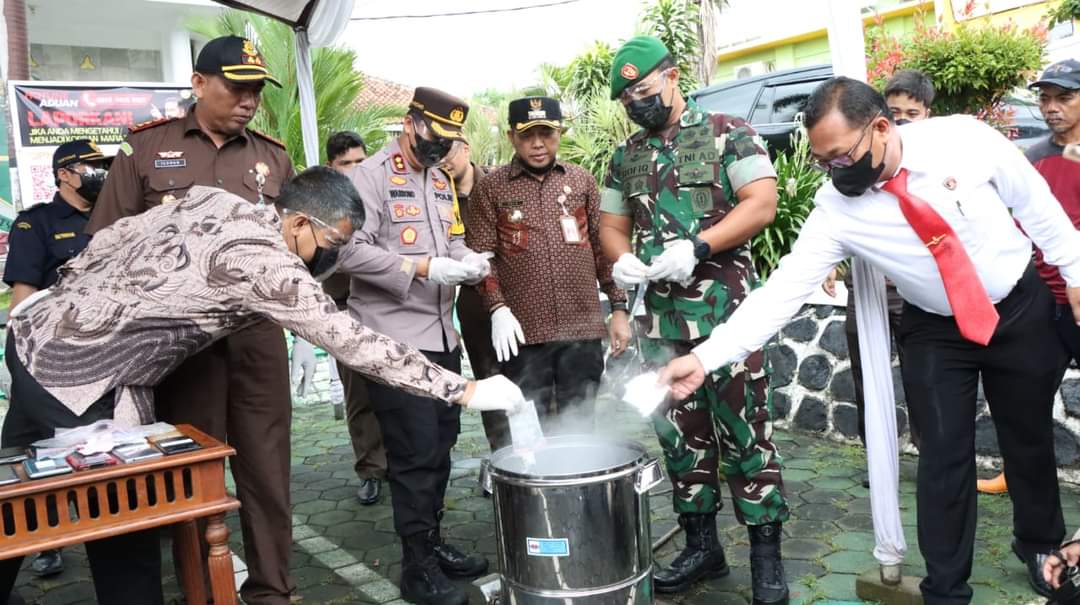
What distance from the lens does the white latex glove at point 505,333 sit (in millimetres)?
3984

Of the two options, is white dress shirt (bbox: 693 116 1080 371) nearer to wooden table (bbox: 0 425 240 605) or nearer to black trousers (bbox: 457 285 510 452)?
wooden table (bbox: 0 425 240 605)

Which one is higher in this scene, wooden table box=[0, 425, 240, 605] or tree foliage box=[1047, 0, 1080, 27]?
tree foliage box=[1047, 0, 1080, 27]

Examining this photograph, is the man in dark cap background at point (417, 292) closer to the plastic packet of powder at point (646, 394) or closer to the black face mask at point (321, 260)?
the black face mask at point (321, 260)

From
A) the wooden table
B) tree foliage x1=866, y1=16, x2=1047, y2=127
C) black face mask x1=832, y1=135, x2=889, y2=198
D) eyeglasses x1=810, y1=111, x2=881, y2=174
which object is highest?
tree foliage x1=866, y1=16, x2=1047, y2=127

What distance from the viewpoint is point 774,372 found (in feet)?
19.1

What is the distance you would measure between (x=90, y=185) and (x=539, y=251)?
2.35m

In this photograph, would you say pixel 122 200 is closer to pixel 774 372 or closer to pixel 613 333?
pixel 613 333

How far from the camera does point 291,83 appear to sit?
12.1m

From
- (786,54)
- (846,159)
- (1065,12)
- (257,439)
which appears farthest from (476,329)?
(786,54)

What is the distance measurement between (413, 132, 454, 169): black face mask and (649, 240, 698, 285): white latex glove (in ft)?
3.50

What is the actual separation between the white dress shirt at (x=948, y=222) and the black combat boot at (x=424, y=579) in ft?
4.58

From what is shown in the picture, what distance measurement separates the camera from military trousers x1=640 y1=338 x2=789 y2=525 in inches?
129

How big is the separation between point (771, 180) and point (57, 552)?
365 centimetres

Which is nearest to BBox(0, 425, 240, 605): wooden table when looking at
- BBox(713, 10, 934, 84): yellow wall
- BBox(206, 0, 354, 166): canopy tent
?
BBox(206, 0, 354, 166): canopy tent
